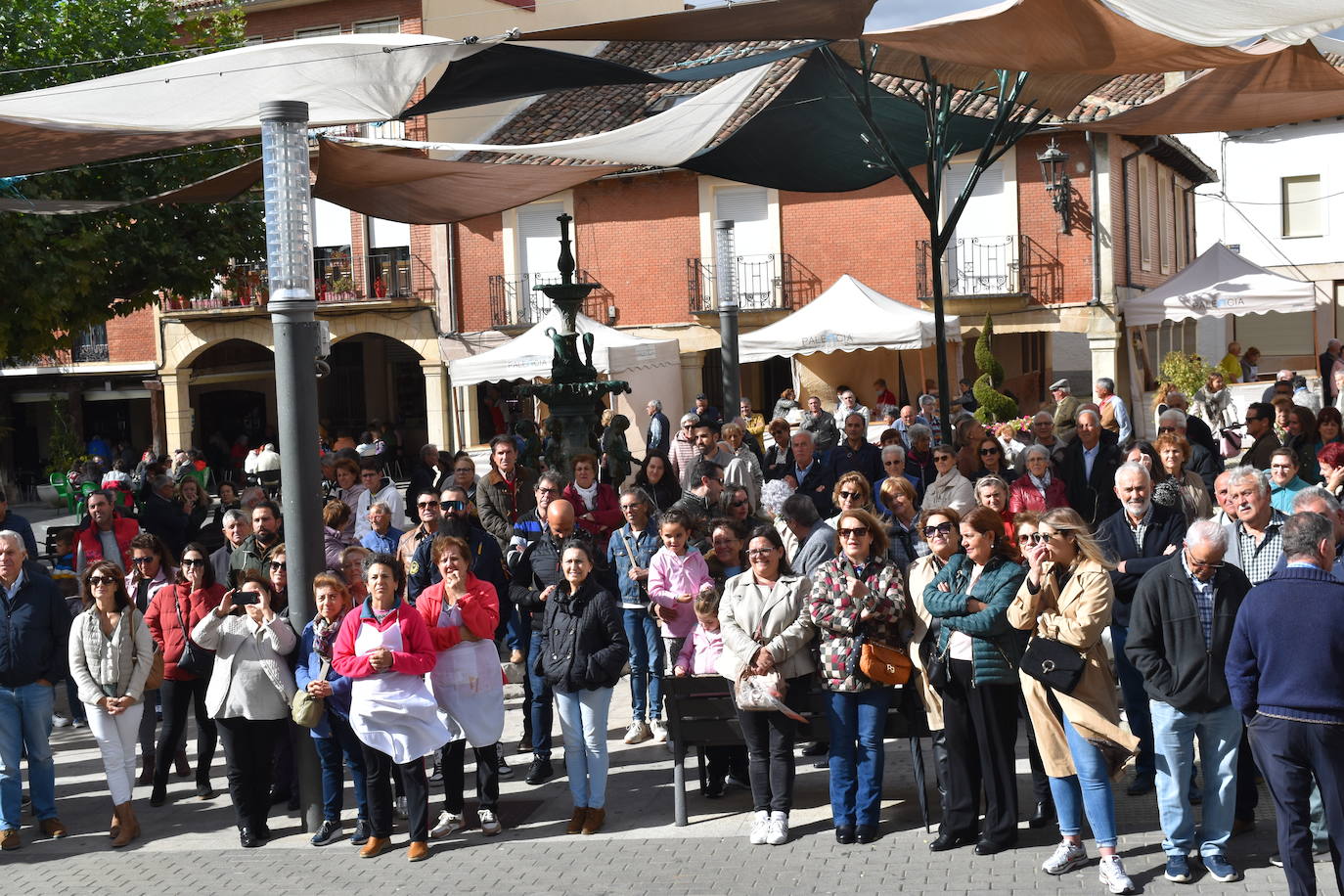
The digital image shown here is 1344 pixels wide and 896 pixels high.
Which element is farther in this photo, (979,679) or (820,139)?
(820,139)

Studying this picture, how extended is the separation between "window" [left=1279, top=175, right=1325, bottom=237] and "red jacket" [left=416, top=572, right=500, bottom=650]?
3269 cm

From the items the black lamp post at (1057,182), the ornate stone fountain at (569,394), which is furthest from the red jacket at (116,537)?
the black lamp post at (1057,182)

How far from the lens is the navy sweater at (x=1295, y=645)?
517 centimetres

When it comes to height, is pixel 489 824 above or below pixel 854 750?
below

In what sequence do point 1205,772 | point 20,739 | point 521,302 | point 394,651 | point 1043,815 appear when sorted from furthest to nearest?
point 521,302
point 20,739
point 394,651
point 1043,815
point 1205,772

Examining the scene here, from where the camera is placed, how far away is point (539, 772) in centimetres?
804

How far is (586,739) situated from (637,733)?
1.57 metres

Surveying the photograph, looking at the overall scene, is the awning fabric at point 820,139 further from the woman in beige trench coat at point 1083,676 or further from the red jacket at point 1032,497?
the woman in beige trench coat at point 1083,676

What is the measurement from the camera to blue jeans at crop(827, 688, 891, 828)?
261 inches

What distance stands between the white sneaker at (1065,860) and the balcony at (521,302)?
75.5ft

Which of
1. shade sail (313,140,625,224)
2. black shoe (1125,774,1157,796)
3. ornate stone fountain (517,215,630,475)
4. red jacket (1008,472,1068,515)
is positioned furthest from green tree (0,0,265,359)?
black shoe (1125,774,1157,796)

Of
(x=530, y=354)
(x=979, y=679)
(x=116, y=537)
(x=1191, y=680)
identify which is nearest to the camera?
(x=1191, y=680)

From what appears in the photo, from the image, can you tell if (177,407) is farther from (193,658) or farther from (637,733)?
(637,733)

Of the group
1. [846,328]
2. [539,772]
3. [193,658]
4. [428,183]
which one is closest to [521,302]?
[846,328]
